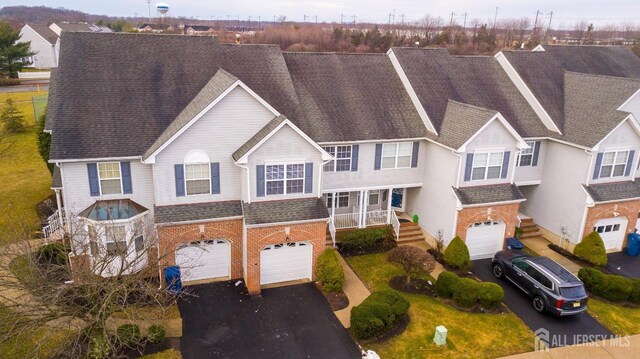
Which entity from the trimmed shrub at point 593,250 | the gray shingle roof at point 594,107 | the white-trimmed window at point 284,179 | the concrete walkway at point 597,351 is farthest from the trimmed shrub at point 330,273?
the gray shingle roof at point 594,107

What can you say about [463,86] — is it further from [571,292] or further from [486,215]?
[571,292]

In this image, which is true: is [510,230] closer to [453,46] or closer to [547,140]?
[547,140]

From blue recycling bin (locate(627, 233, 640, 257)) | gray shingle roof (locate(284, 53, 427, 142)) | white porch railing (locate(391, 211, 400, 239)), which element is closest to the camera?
gray shingle roof (locate(284, 53, 427, 142))

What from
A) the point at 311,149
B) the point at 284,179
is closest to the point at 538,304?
the point at 311,149

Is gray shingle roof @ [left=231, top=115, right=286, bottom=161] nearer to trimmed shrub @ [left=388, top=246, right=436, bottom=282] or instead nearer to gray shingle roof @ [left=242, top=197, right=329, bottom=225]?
gray shingle roof @ [left=242, top=197, right=329, bottom=225]

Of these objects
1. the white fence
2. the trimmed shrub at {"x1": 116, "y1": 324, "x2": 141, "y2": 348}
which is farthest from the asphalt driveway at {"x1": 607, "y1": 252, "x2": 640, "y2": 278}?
the white fence
